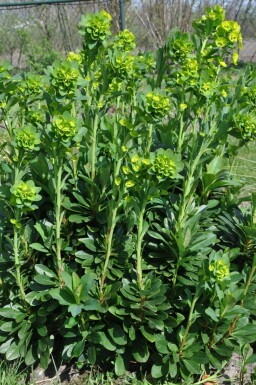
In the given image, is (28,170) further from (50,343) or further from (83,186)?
(50,343)

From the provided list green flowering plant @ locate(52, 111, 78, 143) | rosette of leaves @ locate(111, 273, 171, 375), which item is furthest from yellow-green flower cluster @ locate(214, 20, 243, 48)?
rosette of leaves @ locate(111, 273, 171, 375)

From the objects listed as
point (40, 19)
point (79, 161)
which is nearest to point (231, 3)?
point (40, 19)

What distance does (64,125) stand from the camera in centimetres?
162

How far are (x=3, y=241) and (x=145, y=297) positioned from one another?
684 mm

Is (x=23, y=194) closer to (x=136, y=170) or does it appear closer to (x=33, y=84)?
(x=136, y=170)

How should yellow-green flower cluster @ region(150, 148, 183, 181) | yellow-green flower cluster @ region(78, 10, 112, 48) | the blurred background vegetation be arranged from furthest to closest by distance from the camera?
the blurred background vegetation < yellow-green flower cluster @ region(78, 10, 112, 48) < yellow-green flower cluster @ region(150, 148, 183, 181)

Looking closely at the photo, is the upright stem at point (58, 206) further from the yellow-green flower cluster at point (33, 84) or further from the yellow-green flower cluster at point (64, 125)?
the yellow-green flower cluster at point (33, 84)

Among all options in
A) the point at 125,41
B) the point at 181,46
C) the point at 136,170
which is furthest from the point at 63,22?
the point at 136,170

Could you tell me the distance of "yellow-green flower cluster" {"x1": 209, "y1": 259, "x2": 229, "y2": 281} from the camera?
1.75 metres

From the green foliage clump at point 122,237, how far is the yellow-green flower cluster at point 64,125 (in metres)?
0.08

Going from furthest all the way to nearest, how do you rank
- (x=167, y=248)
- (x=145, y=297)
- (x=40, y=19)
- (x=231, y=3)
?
1. (x=231, y=3)
2. (x=40, y=19)
3. (x=167, y=248)
4. (x=145, y=297)

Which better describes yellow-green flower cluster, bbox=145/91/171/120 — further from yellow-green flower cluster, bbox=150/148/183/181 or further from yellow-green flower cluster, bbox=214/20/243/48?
yellow-green flower cluster, bbox=214/20/243/48

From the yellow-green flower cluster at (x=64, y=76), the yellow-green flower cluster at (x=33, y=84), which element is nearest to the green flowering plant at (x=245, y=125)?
the yellow-green flower cluster at (x=64, y=76)

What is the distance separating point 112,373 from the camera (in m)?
2.04
